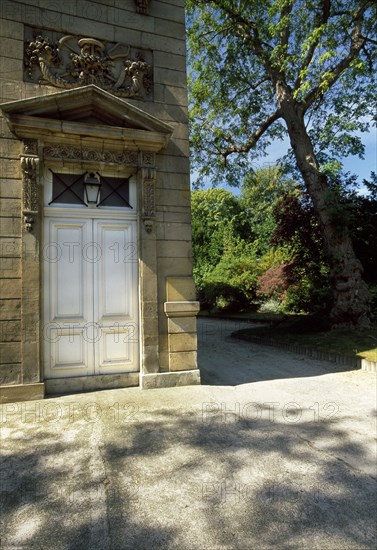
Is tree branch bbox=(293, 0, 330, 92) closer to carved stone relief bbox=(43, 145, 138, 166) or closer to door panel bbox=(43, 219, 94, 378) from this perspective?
carved stone relief bbox=(43, 145, 138, 166)

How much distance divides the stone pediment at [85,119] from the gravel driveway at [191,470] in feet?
12.1

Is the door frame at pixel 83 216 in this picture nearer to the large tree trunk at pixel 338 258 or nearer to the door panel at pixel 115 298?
the door panel at pixel 115 298

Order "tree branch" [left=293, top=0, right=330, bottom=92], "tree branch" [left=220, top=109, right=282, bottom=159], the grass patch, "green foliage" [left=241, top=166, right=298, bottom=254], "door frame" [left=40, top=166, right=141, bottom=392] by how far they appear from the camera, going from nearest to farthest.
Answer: "door frame" [left=40, top=166, right=141, bottom=392], the grass patch, "tree branch" [left=293, top=0, right=330, bottom=92], "tree branch" [left=220, top=109, right=282, bottom=159], "green foliage" [left=241, top=166, right=298, bottom=254]

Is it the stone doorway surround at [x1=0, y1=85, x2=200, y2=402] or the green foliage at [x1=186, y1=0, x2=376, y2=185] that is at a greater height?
the green foliage at [x1=186, y1=0, x2=376, y2=185]

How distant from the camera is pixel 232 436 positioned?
3641 millimetres

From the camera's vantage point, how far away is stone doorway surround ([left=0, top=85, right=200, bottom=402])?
4.78m

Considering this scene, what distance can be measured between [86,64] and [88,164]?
5.05 feet

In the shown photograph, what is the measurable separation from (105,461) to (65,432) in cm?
82

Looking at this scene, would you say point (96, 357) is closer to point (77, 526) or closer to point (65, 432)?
point (65, 432)

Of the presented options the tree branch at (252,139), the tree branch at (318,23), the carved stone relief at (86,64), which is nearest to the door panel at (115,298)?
the carved stone relief at (86,64)

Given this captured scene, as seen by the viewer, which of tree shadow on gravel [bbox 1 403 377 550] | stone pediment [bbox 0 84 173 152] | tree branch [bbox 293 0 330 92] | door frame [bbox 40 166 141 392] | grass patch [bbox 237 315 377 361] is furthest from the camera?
tree branch [bbox 293 0 330 92]

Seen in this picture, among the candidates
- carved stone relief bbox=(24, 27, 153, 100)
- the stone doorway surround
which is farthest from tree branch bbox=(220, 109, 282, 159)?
the stone doorway surround

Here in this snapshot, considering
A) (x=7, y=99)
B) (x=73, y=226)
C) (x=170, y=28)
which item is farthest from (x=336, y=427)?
(x=170, y=28)

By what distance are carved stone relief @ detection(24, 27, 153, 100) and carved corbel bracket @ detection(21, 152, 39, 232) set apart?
1.26m
